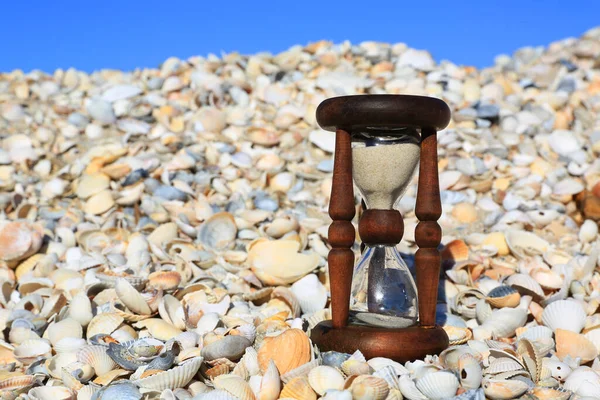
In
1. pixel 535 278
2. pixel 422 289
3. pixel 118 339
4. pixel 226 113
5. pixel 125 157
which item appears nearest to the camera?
pixel 422 289

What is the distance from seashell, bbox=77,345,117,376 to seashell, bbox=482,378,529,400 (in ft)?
3.78

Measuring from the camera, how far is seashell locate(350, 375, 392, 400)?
1.79 m

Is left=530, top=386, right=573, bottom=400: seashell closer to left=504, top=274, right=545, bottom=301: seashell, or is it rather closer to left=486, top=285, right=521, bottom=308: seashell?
left=486, top=285, right=521, bottom=308: seashell

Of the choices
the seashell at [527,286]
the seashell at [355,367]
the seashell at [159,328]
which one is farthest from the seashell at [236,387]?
the seashell at [527,286]

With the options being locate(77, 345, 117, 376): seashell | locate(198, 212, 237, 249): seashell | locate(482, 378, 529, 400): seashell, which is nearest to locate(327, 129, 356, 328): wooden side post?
locate(482, 378, 529, 400): seashell

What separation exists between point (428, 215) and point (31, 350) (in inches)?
58.8

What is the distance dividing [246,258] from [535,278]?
1.31 m

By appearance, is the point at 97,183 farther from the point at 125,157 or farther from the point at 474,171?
the point at 474,171

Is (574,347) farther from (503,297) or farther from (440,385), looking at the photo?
(440,385)

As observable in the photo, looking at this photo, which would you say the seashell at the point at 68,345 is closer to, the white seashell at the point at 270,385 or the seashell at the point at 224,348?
the seashell at the point at 224,348

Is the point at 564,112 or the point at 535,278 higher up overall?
the point at 564,112

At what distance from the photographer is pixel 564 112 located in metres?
5.32

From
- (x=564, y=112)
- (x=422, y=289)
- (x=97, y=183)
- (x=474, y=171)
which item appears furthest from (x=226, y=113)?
(x=422, y=289)

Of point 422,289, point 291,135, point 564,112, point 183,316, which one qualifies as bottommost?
point 183,316
